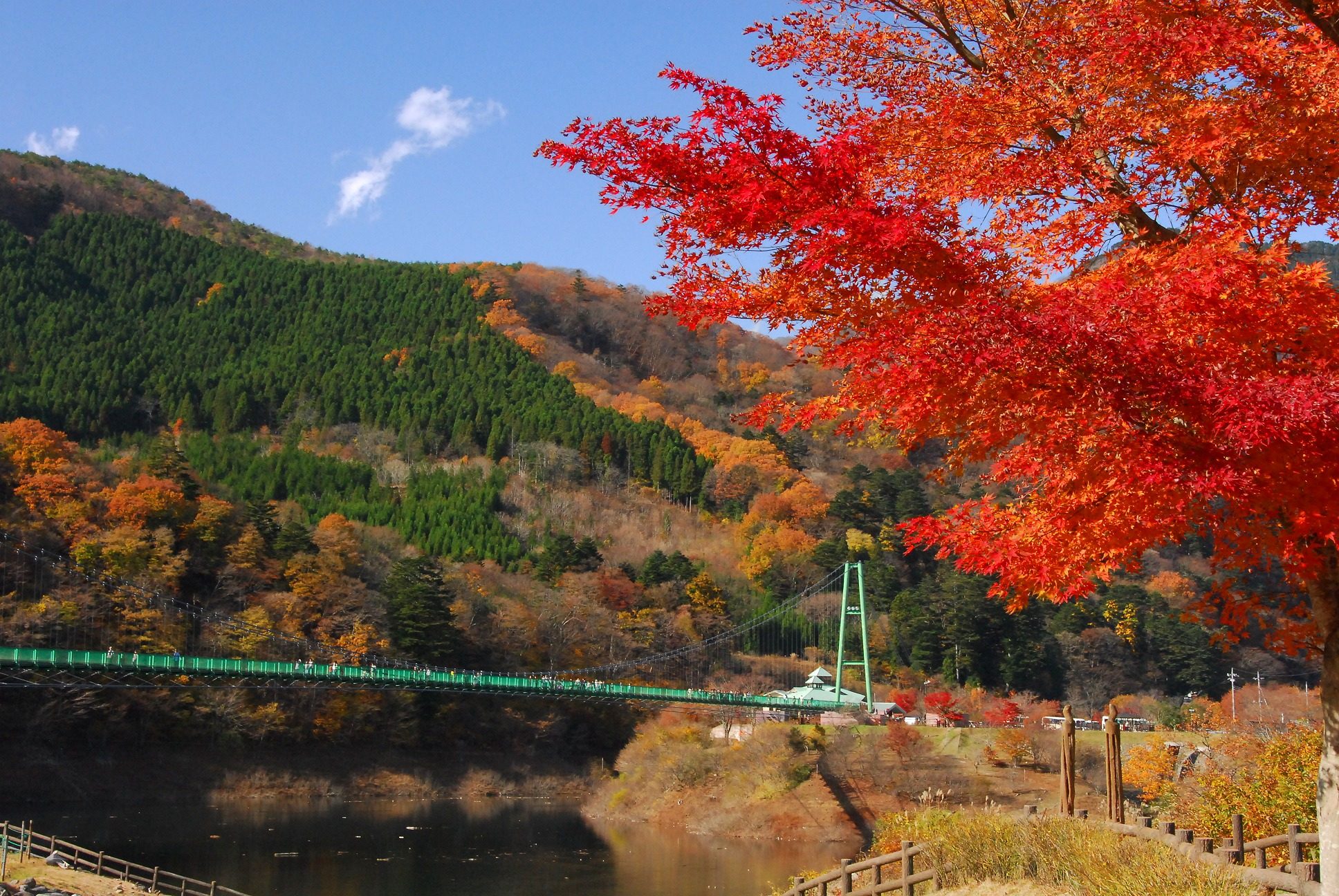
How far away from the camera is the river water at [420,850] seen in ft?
82.4

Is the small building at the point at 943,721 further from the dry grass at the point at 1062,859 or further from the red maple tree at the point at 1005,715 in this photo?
the dry grass at the point at 1062,859

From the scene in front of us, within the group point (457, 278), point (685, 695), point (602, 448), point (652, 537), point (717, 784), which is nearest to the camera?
point (717, 784)

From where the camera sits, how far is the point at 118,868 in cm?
2283

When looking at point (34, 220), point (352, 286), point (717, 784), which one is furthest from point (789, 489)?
point (34, 220)

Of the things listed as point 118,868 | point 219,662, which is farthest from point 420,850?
point 219,662

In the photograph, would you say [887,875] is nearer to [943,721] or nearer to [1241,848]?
[1241,848]

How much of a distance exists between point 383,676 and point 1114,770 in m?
31.5

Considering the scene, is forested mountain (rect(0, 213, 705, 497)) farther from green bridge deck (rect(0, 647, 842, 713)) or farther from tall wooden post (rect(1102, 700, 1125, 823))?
tall wooden post (rect(1102, 700, 1125, 823))

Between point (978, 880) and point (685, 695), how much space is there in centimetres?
3662

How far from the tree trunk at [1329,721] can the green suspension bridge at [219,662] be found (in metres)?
32.0

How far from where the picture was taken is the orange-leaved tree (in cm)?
504

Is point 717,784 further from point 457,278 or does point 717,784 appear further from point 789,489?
point 457,278

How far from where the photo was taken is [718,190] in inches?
225

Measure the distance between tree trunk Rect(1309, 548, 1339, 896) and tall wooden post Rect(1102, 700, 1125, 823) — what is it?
6.72 metres
